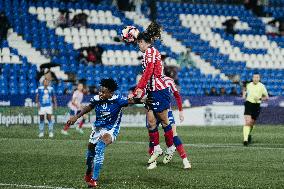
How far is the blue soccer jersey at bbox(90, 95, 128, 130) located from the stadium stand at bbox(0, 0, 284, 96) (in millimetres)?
25272

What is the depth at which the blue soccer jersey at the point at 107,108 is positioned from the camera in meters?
12.7

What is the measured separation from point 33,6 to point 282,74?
16565mm

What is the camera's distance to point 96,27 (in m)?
45.3

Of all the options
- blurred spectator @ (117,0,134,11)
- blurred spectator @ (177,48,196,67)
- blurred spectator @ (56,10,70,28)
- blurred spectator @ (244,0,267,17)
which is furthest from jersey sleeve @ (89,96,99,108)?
blurred spectator @ (244,0,267,17)

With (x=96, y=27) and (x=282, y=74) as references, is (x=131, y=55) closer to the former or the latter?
(x=96, y=27)

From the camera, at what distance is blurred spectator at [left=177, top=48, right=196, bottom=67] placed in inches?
1813

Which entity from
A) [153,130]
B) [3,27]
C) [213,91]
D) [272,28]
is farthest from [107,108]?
[272,28]

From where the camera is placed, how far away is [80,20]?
4462cm

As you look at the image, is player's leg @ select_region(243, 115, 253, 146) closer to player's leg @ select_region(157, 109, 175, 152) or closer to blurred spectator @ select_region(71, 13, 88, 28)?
player's leg @ select_region(157, 109, 175, 152)

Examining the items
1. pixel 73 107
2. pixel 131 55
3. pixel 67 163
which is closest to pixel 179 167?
pixel 67 163

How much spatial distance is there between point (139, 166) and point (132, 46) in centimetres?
2953

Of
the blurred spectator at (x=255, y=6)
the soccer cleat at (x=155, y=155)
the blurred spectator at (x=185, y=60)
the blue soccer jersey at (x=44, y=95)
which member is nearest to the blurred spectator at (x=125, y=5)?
the blurred spectator at (x=185, y=60)

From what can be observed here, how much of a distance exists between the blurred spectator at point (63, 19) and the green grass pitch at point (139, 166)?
778 inches

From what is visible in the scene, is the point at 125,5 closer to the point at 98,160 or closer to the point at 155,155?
the point at 155,155
